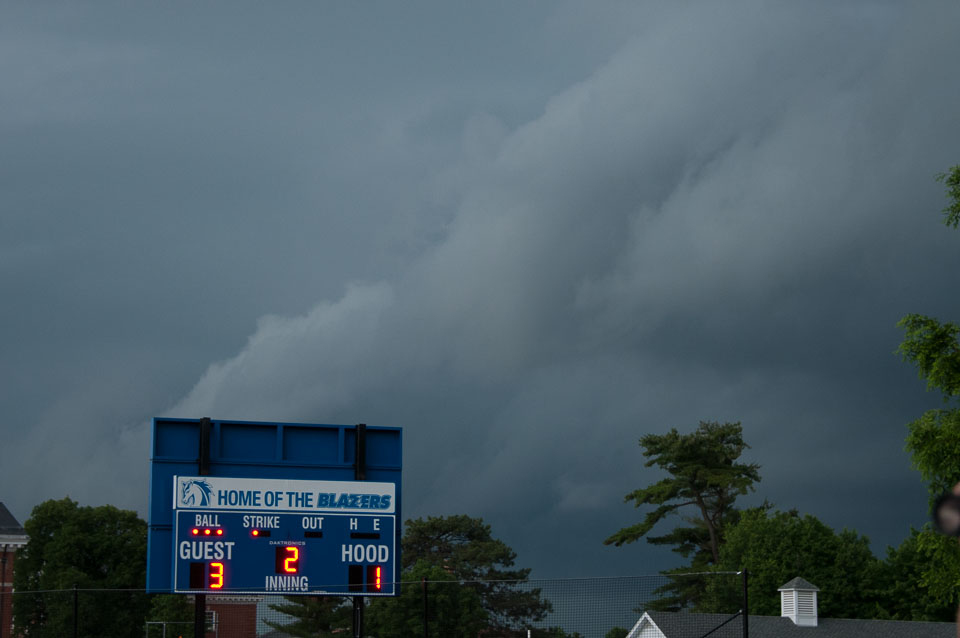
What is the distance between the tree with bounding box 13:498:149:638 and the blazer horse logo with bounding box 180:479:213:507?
156ft

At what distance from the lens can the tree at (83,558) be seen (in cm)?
6962

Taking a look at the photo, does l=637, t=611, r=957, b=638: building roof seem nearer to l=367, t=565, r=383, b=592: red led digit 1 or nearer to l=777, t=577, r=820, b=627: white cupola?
l=777, t=577, r=820, b=627: white cupola

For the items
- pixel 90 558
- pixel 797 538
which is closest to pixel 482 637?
pixel 797 538

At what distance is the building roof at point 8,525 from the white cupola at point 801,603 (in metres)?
56.5

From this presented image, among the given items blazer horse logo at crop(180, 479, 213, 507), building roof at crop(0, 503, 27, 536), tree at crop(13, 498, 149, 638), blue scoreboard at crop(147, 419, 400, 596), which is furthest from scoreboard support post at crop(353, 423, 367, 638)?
building roof at crop(0, 503, 27, 536)

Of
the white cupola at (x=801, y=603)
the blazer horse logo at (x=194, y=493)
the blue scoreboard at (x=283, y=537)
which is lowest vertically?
the white cupola at (x=801, y=603)

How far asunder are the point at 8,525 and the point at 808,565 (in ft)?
181

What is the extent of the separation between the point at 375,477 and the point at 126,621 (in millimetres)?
47264

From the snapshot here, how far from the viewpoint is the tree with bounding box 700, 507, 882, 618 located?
6525 centimetres

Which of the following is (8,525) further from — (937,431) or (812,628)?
(937,431)

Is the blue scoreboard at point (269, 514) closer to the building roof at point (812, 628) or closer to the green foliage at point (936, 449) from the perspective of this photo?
the green foliage at point (936, 449)

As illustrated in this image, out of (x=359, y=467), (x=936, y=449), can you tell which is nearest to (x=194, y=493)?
(x=359, y=467)

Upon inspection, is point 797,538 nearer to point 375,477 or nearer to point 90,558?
point 90,558

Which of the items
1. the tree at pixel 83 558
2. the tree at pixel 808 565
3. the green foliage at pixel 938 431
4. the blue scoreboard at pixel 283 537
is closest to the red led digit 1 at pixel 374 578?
the blue scoreboard at pixel 283 537
